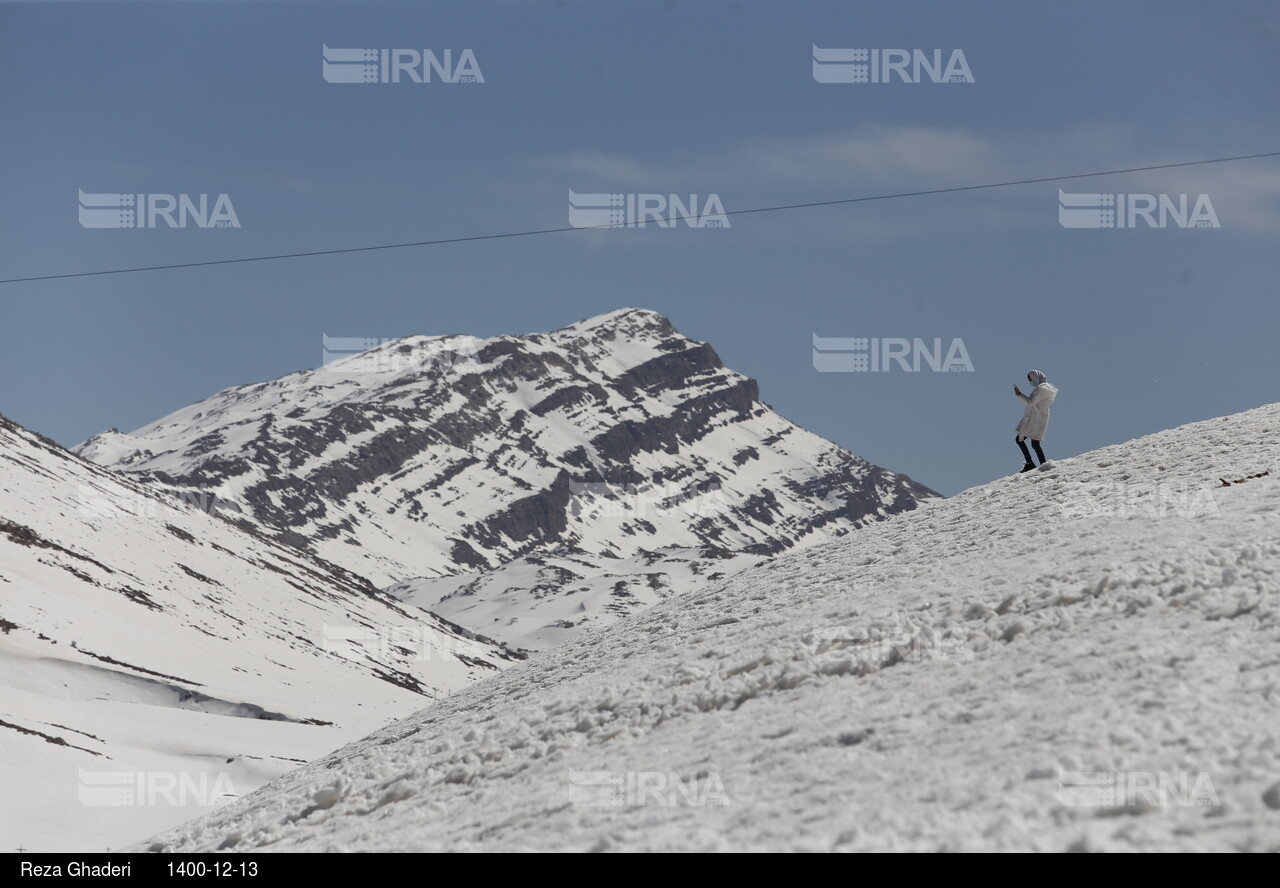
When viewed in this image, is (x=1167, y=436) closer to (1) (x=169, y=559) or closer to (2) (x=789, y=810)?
(2) (x=789, y=810)

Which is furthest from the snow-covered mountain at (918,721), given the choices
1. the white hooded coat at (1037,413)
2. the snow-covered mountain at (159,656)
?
the snow-covered mountain at (159,656)

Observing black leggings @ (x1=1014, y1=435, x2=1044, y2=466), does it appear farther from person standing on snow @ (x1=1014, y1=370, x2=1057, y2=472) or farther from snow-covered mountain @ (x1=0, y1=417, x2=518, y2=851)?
snow-covered mountain @ (x1=0, y1=417, x2=518, y2=851)

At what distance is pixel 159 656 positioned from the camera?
83125 millimetres

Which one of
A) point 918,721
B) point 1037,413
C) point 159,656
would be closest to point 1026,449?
point 1037,413

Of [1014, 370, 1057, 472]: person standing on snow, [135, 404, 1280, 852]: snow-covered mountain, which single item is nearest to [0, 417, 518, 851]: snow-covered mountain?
[135, 404, 1280, 852]: snow-covered mountain

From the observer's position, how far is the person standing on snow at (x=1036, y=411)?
2719 centimetres

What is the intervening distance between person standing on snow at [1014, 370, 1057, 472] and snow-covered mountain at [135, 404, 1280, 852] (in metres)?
2.65

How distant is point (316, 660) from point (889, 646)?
3994 inches

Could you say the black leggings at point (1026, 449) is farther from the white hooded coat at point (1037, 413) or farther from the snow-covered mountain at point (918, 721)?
the snow-covered mountain at point (918, 721)

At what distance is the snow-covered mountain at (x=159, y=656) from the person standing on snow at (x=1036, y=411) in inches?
933

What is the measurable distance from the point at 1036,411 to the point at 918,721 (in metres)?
15.9

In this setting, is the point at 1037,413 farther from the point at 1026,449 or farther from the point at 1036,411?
the point at 1026,449

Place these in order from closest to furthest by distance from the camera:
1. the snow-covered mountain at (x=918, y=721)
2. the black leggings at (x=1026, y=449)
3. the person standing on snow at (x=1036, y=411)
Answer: the snow-covered mountain at (x=918, y=721)
the person standing on snow at (x=1036, y=411)
the black leggings at (x=1026, y=449)

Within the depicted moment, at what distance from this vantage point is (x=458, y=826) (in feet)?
47.0
